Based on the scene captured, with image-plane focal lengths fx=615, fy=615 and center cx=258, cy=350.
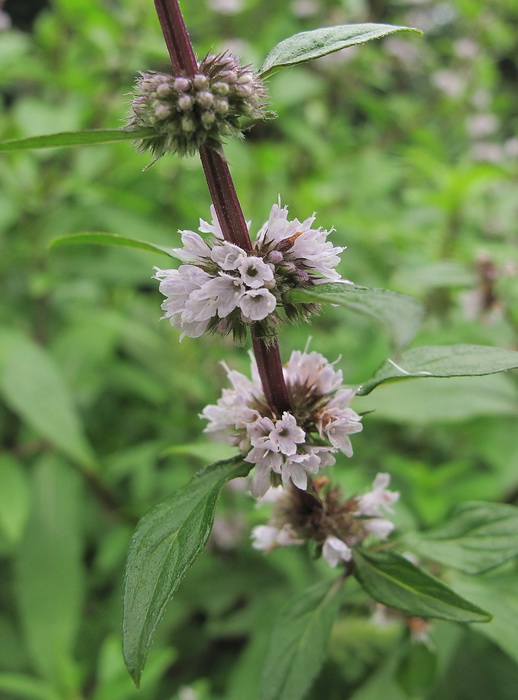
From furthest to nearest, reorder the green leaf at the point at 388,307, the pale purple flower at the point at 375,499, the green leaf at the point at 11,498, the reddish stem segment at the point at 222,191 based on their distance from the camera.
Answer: the green leaf at the point at 11,498, the pale purple flower at the point at 375,499, the reddish stem segment at the point at 222,191, the green leaf at the point at 388,307

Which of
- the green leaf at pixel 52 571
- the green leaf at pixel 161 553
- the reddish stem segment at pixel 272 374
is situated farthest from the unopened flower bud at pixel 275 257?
the green leaf at pixel 52 571

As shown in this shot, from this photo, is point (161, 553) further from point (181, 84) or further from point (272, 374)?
point (181, 84)

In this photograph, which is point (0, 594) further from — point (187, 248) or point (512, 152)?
point (512, 152)

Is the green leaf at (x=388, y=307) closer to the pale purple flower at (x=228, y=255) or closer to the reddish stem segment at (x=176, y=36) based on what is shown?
the pale purple flower at (x=228, y=255)

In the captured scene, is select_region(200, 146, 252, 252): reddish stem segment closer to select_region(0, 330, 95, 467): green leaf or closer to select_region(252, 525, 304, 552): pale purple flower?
select_region(252, 525, 304, 552): pale purple flower

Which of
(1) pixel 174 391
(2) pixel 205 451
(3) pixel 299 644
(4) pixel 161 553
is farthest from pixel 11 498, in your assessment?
(4) pixel 161 553
